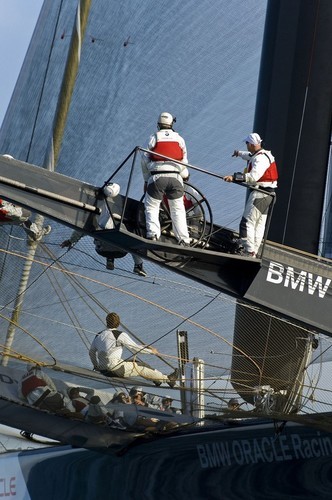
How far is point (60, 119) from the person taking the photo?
844 cm

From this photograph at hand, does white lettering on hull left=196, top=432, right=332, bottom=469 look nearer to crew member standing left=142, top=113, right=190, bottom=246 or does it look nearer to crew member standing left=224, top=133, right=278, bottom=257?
crew member standing left=224, top=133, right=278, bottom=257

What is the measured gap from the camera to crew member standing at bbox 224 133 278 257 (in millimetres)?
6305

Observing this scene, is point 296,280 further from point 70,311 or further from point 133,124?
point 133,124

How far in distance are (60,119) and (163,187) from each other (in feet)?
7.78

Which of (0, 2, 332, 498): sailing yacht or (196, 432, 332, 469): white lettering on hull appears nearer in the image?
(0, 2, 332, 498): sailing yacht

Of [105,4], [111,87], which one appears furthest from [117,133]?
[105,4]

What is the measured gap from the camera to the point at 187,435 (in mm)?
6918

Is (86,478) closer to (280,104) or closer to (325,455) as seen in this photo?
(325,455)

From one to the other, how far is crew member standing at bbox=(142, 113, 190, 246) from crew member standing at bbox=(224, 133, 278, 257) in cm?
21

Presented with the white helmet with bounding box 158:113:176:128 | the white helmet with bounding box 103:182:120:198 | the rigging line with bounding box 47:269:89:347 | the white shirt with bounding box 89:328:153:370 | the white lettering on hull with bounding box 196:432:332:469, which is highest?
the white helmet with bounding box 158:113:176:128

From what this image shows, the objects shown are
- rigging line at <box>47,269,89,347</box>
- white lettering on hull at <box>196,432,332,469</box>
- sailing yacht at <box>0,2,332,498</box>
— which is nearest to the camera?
sailing yacht at <box>0,2,332,498</box>

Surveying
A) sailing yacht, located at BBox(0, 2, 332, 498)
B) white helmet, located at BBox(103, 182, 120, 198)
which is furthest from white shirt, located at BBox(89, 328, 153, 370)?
white helmet, located at BBox(103, 182, 120, 198)

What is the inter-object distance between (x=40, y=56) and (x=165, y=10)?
99 centimetres

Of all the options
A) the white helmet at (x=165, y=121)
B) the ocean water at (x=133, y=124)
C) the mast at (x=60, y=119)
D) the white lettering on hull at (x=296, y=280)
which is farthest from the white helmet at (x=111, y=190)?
the ocean water at (x=133, y=124)
